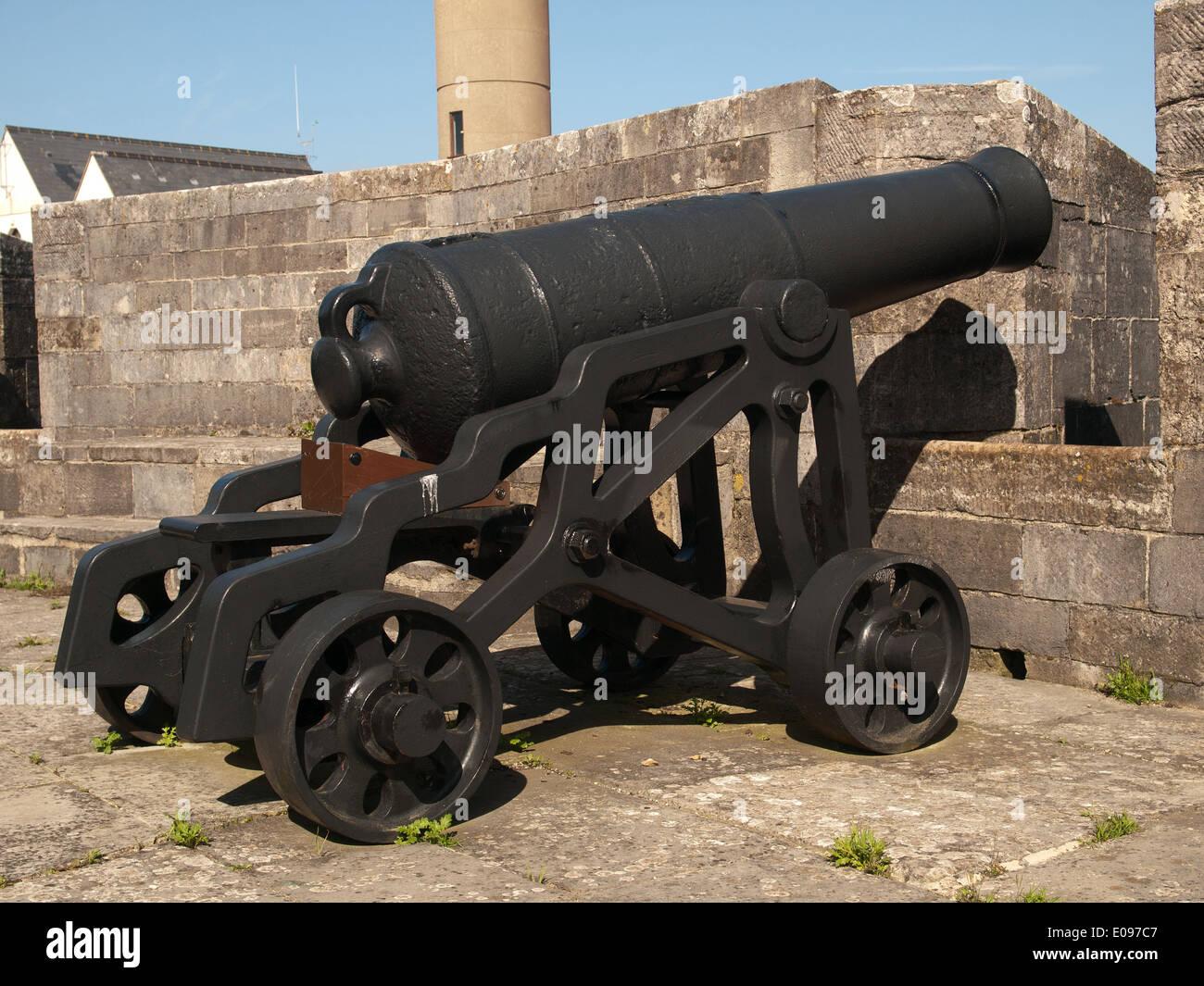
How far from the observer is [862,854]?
3.27 metres

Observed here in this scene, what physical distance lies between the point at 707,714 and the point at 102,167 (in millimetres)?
35034

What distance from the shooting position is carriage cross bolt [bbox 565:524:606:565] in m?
3.99

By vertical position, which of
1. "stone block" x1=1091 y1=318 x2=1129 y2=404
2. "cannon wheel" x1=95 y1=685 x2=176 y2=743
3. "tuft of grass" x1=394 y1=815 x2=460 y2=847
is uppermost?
"stone block" x1=1091 y1=318 x2=1129 y2=404

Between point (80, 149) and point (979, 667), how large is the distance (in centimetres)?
4584

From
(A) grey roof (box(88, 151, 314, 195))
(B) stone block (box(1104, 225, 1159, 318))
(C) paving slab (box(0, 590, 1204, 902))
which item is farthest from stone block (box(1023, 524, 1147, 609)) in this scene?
(A) grey roof (box(88, 151, 314, 195))

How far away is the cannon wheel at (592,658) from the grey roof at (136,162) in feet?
97.1

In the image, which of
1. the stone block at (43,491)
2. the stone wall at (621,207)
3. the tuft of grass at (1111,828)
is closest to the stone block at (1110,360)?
the stone wall at (621,207)

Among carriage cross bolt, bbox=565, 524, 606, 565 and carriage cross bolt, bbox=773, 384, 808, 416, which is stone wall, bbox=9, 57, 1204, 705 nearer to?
carriage cross bolt, bbox=773, 384, 808, 416

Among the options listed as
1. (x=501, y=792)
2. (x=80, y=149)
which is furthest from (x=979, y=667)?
(x=80, y=149)

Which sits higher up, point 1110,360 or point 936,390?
point 1110,360

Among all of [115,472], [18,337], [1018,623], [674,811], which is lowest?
[674,811]

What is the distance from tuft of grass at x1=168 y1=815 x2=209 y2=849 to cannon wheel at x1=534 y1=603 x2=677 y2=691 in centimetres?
186

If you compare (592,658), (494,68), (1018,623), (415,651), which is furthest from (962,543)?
(494,68)

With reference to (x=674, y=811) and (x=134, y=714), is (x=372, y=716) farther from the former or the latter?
(x=134, y=714)
